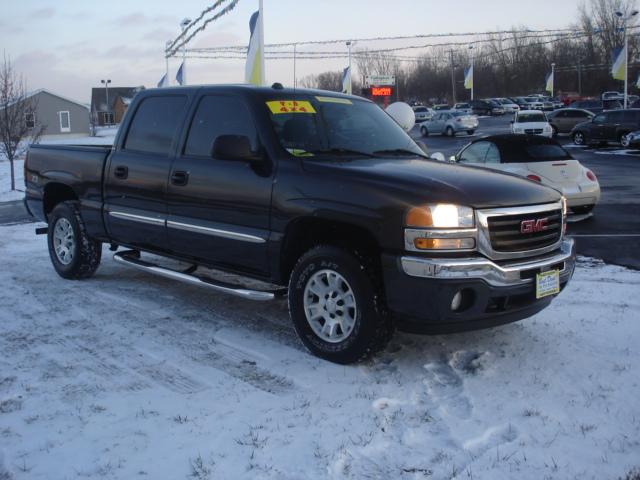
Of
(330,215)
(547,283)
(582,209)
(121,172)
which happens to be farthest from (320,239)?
(582,209)

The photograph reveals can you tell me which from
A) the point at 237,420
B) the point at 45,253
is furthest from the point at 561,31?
the point at 237,420

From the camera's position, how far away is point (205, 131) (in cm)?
546

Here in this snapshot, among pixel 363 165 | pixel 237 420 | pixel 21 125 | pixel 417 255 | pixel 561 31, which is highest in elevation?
pixel 561 31

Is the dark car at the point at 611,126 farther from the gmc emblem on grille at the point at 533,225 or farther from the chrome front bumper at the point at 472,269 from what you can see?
the chrome front bumper at the point at 472,269

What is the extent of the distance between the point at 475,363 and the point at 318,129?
2133 millimetres

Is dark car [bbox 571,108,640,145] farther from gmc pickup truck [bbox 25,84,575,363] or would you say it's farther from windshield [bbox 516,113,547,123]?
gmc pickup truck [bbox 25,84,575,363]

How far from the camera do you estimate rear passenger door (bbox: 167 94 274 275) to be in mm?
4867

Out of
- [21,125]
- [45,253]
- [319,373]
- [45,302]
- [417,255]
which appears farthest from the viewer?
[21,125]

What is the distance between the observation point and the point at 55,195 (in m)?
7.41

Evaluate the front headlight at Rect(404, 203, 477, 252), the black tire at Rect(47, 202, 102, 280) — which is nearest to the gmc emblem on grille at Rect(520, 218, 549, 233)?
the front headlight at Rect(404, 203, 477, 252)

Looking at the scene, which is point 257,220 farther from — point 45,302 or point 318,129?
point 45,302

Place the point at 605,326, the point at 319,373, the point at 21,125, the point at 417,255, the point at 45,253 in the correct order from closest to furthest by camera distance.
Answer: the point at 417,255 < the point at 319,373 < the point at 605,326 < the point at 45,253 < the point at 21,125

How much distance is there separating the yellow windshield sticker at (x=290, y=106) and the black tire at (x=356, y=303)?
1246mm

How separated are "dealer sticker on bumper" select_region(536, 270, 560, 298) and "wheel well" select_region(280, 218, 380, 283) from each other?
1.07m
